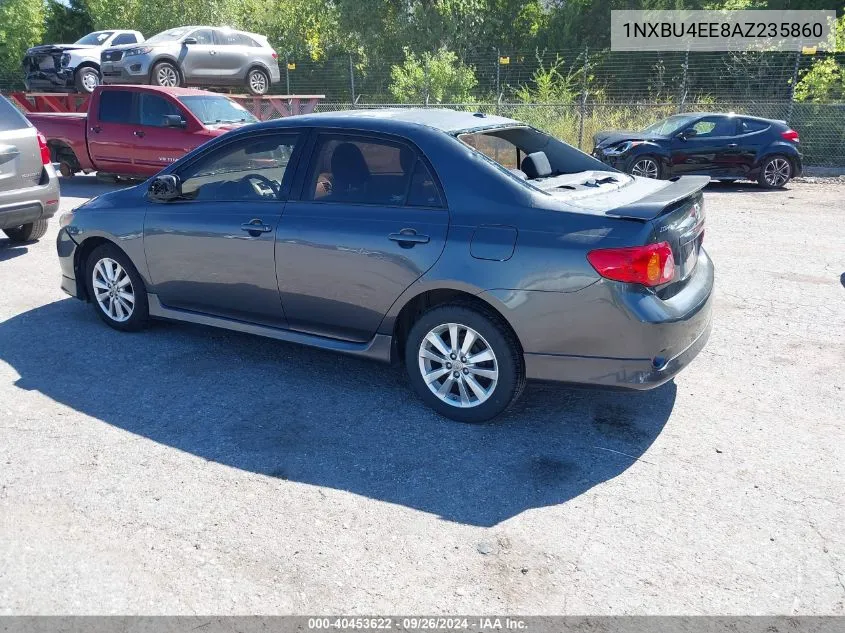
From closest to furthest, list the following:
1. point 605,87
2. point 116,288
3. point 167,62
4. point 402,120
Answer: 1. point 402,120
2. point 116,288
3. point 167,62
4. point 605,87

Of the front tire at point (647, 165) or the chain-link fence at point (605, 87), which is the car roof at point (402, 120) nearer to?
the front tire at point (647, 165)

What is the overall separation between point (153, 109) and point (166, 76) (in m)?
5.80

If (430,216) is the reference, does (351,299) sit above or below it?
below

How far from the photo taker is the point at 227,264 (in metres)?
5.25

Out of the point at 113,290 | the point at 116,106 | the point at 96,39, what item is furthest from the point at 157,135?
the point at 96,39

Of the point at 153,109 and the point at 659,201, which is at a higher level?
the point at 153,109

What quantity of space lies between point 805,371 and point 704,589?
275 centimetres

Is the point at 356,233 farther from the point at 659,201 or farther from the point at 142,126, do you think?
the point at 142,126

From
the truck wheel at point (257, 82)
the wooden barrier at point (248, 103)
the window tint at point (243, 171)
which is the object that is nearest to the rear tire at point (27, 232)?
the window tint at point (243, 171)

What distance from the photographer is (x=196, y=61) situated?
59.4 ft

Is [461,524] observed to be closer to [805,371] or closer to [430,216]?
[430,216]

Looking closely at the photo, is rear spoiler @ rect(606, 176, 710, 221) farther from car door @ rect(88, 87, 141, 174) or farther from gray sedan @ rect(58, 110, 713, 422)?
car door @ rect(88, 87, 141, 174)

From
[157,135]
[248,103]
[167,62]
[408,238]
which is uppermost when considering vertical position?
[167,62]

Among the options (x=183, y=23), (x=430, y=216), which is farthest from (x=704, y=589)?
(x=183, y=23)
